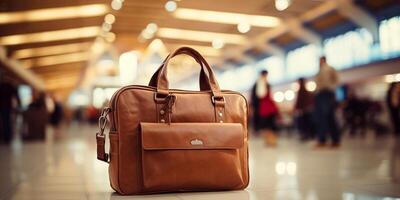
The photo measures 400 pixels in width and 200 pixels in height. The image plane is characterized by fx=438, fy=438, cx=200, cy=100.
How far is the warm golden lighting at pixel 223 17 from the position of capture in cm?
308

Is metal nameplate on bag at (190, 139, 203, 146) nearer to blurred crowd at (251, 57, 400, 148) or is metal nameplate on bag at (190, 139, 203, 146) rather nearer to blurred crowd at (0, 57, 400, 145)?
blurred crowd at (0, 57, 400, 145)

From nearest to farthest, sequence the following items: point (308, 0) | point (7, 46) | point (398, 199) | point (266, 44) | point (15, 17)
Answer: point (398, 199), point (15, 17), point (308, 0), point (7, 46), point (266, 44)

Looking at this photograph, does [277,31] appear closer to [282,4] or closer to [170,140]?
[282,4]

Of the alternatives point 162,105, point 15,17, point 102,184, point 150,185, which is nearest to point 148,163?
point 150,185

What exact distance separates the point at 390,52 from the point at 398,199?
142 cm

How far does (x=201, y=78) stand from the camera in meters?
2.51

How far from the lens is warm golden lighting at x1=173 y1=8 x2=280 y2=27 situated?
3.08 m

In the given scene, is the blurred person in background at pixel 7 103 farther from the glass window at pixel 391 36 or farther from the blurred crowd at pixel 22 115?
the glass window at pixel 391 36

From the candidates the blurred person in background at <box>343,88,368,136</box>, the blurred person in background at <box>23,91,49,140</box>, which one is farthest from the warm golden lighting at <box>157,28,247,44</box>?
the blurred person in background at <box>343,88,368,136</box>

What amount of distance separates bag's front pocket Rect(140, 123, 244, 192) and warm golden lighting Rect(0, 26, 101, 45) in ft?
4.14

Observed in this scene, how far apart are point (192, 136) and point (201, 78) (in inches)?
16.1

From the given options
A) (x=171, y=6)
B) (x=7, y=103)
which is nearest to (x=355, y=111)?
(x=7, y=103)

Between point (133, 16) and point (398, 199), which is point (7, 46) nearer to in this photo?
point (133, 16)

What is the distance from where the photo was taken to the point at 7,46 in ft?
11.0
